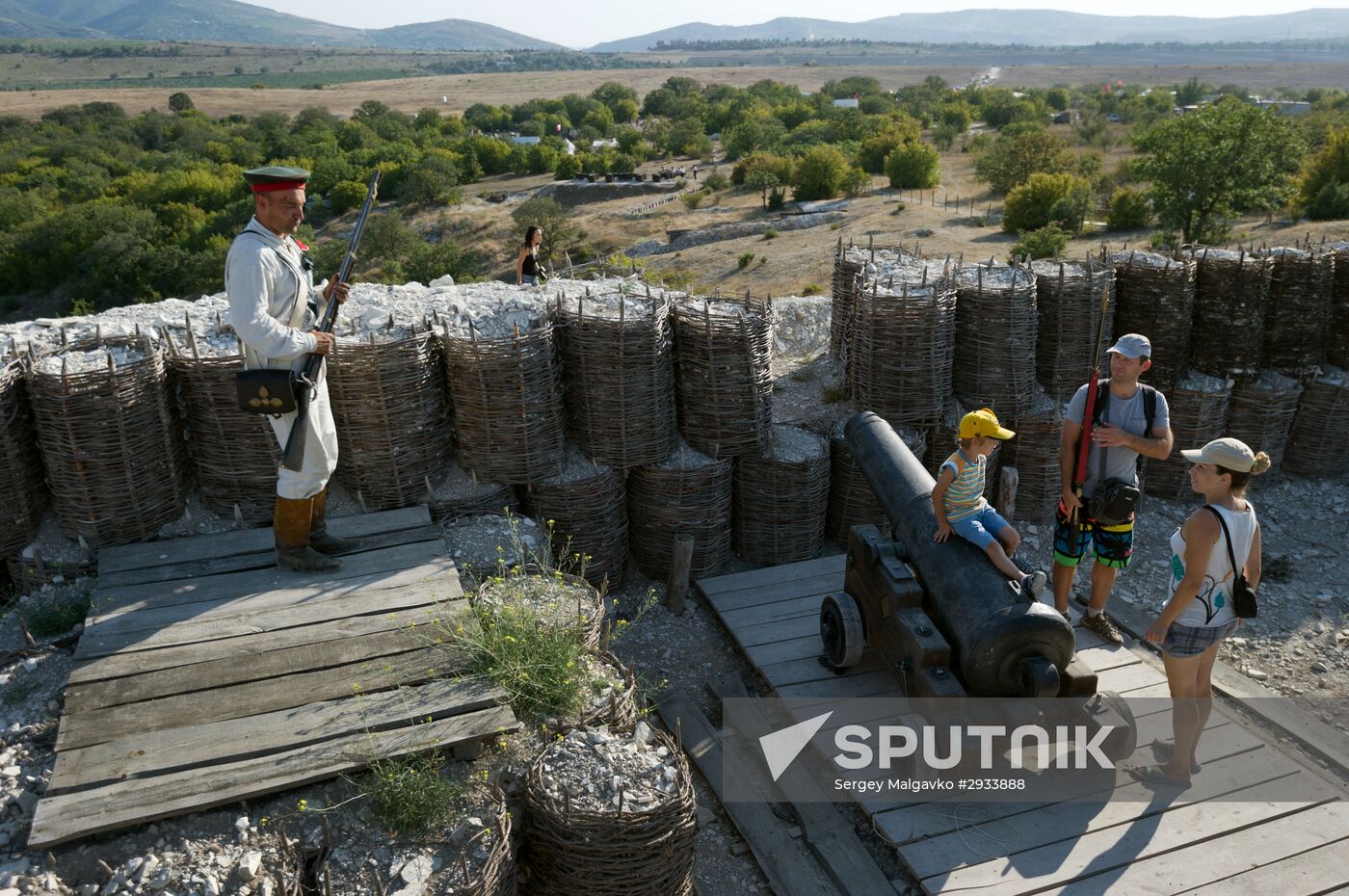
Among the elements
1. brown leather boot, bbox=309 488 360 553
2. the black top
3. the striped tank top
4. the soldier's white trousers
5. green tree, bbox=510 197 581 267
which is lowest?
green tree, bbox=510 197 581 267

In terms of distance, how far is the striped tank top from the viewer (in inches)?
235

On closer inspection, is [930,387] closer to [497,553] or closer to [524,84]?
[497,553]

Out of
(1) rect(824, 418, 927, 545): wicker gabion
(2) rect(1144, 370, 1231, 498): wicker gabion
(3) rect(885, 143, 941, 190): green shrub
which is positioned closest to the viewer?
(1) rect(824, 418, 927, 545): wicker gabion

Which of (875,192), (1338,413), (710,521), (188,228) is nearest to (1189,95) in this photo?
(875,192)

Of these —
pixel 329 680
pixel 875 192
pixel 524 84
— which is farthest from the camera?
pixel 524 84

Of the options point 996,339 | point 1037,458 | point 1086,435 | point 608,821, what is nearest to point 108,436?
point 608,821

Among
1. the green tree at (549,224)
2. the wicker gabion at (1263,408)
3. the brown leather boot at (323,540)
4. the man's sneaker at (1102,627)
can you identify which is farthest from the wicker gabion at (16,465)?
the green tree at (549,224)

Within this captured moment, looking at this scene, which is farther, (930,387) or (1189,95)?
(1189,95)

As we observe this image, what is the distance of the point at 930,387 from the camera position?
9023 millimetres

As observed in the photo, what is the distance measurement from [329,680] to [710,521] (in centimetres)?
410

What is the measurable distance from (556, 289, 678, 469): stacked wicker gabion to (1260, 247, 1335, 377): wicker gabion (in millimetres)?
7101

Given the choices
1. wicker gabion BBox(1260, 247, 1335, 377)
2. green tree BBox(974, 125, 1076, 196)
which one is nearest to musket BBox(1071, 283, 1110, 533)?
wicker gabion BBox(1260, 247, 1335, 377)

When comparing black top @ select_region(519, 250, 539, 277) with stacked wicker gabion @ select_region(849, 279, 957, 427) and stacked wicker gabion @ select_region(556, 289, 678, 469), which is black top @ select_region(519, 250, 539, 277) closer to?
stacked wicker gabion @ select_region(556, 289, 678, 469)

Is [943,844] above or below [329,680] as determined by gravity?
below
